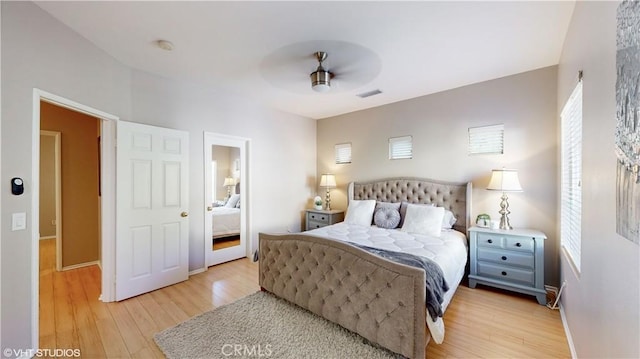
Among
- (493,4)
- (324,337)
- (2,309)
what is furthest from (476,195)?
(2,309)

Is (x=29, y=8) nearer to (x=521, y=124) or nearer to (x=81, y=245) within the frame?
(x=81, y=245)

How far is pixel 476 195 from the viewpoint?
3.51 metres

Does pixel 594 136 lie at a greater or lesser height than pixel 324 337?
greater

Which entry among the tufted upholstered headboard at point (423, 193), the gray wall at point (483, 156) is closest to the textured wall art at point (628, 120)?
the gray wall at point (483, 156)

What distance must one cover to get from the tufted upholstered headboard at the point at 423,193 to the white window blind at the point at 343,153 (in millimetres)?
596

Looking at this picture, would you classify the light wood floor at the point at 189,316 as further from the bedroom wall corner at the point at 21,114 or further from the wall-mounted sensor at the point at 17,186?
the wall-mounted sensor at the point at 17,186

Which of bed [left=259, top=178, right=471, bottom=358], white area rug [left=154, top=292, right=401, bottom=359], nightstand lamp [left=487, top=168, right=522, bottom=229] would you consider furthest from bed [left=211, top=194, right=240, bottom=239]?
nightstand lamp [left=487, top=168, right=522, bottom=229]

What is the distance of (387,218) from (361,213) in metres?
0.44

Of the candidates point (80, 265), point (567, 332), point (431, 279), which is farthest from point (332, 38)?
point (80, 265)

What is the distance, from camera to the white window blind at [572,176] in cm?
202

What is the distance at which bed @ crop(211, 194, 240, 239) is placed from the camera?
157 inches

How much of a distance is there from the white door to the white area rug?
3.54 ft

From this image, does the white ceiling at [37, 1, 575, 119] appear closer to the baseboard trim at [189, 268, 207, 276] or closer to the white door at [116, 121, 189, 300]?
the white door at [116, 121, 189, 300]

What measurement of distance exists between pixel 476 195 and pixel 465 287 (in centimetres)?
126
